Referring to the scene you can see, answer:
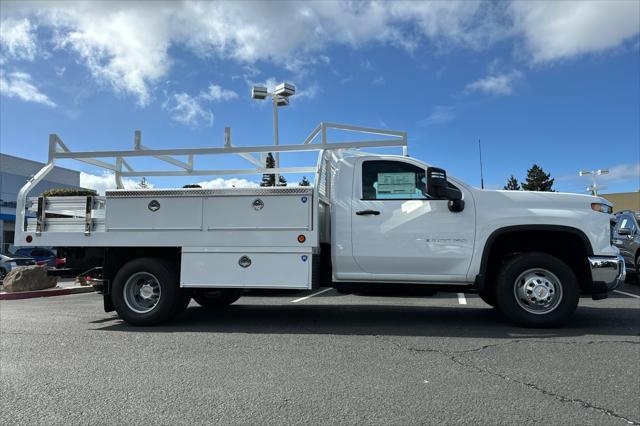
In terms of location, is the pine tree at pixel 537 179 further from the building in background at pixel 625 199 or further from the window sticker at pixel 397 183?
the window sticker at pixel 397 183

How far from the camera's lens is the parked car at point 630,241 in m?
11.9

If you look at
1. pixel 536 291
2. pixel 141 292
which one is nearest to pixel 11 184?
pixel 141 292

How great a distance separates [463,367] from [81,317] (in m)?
6.22

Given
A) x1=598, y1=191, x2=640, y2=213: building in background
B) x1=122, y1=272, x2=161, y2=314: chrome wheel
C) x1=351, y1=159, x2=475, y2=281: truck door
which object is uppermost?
x1=598, y1=191, x2=640, y2=213: building in background

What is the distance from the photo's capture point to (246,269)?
6.84m

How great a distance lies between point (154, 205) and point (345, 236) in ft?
8.87

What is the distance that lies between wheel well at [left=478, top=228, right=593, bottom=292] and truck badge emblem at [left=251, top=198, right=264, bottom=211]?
2995mm

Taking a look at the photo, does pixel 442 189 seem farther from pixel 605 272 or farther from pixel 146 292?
pixel 146 292

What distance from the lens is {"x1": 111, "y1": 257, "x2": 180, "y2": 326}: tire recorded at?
702 centimetres

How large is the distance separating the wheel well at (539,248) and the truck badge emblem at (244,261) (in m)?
3.05

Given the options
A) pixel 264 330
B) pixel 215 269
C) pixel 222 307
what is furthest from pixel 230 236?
pixel 222 307

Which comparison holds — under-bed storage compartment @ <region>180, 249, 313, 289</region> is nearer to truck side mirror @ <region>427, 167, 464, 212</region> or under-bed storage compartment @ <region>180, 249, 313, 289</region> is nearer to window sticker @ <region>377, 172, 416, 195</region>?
window sticker @ <region>377, 172, 416, 195</region>

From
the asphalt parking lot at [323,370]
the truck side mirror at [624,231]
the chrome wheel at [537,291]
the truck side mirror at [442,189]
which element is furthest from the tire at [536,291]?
the truck side mirror at [624,231]

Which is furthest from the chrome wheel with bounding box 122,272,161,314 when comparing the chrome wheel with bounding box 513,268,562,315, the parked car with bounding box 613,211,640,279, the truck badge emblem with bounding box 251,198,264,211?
the parked car with bounding box 613,211,640,279
